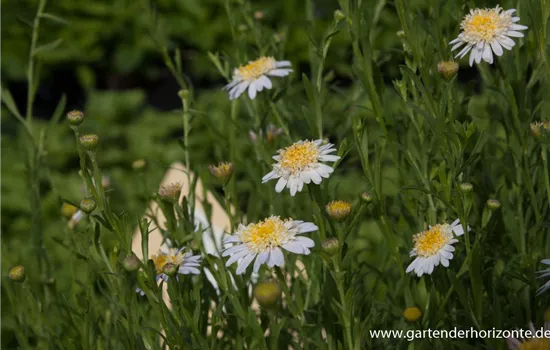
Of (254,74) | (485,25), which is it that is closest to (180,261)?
(254,74)

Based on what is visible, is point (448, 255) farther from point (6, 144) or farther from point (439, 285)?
point (6, 144)

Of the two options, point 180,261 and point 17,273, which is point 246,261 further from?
point 17,273

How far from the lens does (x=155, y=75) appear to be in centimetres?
300

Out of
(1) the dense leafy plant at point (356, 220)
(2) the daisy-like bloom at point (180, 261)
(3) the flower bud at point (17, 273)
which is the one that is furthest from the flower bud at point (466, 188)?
(3) the flower bud at point (17, 273)

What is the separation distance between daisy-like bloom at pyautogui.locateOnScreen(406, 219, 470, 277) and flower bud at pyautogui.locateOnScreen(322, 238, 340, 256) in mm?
97

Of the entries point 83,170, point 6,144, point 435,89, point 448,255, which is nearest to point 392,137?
point 435,89

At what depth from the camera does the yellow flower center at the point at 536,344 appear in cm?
58

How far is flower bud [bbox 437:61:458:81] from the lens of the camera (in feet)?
2.39

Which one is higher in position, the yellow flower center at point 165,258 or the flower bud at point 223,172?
the flower bud at point 223,172

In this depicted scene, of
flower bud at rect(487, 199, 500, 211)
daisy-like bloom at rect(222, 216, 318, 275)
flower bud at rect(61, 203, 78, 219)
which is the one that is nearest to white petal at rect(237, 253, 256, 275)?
daisy-like bloom at rect(222, 216, 318, 275)

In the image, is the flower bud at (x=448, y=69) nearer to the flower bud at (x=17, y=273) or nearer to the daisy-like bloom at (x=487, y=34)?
the daisy-like bloom at (x=487, y=34)

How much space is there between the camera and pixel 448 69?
732mm

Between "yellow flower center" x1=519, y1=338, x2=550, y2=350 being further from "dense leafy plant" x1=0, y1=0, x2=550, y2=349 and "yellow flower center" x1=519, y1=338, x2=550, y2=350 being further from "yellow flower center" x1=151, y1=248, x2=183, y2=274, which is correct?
"yellow flower center" x1=151, y1=248, x2=183, y2=274

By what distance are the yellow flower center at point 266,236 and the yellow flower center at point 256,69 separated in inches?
10.8
